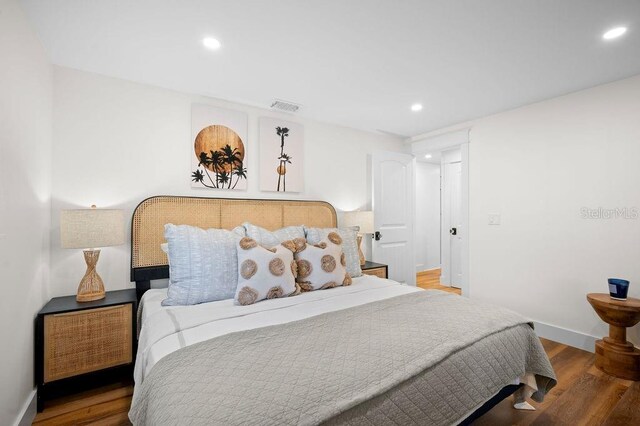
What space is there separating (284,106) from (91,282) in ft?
7.56

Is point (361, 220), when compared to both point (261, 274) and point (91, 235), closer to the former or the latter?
point (261, 274)

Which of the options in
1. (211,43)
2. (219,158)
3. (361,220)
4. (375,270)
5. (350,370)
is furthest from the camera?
(361,220)

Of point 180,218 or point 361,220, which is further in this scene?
point 361,220

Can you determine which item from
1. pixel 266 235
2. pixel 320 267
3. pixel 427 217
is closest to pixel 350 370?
pixel 320 267

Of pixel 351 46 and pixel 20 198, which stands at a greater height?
pixel 351 46

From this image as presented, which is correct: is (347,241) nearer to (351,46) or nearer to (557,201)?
(351,46)

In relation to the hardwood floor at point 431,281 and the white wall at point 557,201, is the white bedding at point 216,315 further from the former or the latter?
the hardwood floor at point 431,281

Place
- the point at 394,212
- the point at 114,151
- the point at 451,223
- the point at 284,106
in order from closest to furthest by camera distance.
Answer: the point at 114,151, the point at 284,106, the point at 394,212, the point at 451,223

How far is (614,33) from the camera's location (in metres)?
1.90

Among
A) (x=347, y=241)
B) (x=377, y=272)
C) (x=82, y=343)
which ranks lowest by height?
(x=82, y=343)

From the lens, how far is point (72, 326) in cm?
194

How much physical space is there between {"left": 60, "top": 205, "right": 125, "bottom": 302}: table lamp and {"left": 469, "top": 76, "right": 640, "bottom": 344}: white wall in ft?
12.1

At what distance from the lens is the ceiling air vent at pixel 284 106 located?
3.03 meters

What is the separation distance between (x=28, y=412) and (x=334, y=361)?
1.98 m
